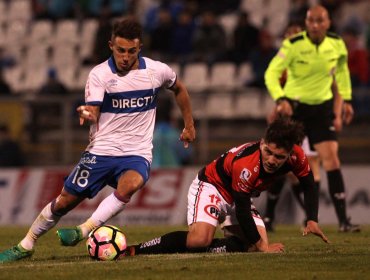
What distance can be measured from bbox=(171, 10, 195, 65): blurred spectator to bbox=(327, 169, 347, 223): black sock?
8588 mm

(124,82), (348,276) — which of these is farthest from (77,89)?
(348,276)

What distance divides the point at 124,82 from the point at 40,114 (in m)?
8.65

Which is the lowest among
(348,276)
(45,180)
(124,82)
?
(45,180)

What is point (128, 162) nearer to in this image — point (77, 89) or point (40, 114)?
point (40, 114)

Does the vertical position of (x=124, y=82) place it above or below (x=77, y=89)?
above

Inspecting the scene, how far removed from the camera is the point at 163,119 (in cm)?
1869

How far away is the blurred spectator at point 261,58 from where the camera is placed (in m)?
19.8

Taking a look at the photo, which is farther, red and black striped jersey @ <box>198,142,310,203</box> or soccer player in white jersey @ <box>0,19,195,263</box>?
soccer player in white jersey @ <box>0,19,195,263</box>

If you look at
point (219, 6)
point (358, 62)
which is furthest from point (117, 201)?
point (219, 6)

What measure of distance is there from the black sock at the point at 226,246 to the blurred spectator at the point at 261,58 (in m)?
9.09

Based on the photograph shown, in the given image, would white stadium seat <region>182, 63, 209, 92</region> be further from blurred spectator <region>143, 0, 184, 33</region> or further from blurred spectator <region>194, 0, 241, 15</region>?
blurred spectator <region>194, 0, 241, 15</region>

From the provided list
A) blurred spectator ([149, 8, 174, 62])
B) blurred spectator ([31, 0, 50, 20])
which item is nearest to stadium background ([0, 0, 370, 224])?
blurred spectator ([149, 8, 174, 62])

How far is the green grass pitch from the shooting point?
28.5 feet

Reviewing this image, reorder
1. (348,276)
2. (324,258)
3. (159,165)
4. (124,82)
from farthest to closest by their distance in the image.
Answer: (159,165)
(124,82)
(324,258)
(348,276)
